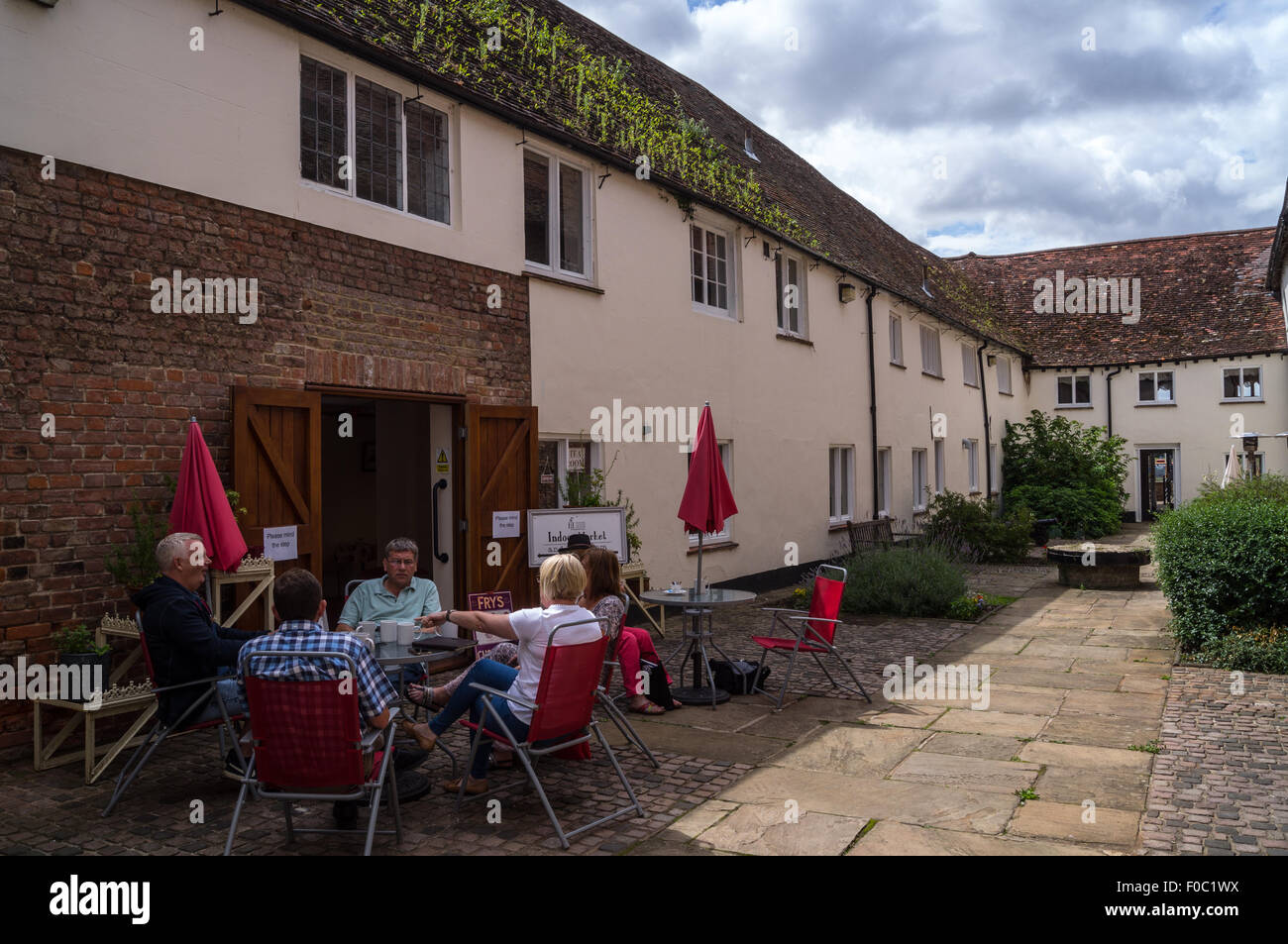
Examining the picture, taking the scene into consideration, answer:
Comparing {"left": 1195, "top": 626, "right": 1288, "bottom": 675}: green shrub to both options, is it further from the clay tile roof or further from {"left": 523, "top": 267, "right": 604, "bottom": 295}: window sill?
the clay tile roof

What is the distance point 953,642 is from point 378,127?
7786mm

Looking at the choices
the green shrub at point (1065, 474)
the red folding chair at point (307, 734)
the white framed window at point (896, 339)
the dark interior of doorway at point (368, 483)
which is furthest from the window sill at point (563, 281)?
the green shrub at point (1065, 474)

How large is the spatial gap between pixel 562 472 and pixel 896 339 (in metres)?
12.2

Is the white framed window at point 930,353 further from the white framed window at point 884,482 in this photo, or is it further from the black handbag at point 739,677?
the black handbag at point 739,677

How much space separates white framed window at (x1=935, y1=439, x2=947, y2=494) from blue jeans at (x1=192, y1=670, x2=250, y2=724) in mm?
19131

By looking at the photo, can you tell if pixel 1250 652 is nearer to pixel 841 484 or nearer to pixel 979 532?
pixel 841 484

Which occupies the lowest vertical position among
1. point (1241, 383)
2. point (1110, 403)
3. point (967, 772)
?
point (967, 772)

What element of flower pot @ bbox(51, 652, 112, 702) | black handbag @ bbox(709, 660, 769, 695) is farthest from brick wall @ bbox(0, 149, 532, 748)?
black handbag @ bbox(709, 660, 769, 695)

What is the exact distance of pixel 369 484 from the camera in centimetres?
1309

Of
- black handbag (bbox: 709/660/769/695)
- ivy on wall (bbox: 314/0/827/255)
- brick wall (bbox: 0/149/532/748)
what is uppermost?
ivy on wall (bbox: 314/0/827/255)

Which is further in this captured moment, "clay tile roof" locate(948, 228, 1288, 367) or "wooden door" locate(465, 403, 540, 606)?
"clay tile roof" locate(948, 228, 1288, 367)

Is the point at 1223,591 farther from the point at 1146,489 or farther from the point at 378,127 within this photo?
the point at 1146,489

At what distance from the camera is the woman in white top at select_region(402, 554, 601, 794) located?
4.92 meters

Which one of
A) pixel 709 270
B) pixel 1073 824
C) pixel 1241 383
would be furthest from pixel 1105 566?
pixel 1241 383
